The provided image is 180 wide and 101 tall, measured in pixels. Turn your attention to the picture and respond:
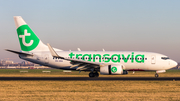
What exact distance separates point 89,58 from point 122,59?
192 inches

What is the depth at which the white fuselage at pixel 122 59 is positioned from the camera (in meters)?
40.1

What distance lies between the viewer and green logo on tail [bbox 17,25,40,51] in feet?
139

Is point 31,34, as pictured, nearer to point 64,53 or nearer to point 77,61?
point 64,53

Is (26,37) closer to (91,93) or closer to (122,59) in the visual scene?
(122,59)

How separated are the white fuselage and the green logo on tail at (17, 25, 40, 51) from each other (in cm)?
175

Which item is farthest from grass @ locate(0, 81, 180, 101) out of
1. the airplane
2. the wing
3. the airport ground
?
the airplane

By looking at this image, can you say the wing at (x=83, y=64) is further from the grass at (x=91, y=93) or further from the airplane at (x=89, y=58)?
the grass at (x=91, y=93)

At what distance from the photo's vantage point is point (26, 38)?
4241 centimetres

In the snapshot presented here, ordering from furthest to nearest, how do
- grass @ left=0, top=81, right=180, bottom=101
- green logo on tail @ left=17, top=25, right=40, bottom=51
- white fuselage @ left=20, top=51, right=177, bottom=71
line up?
1. green logo on tail @ left=17, top=25, right=40, bottom=51
2. white fuselage @ left=20, top=51, right=177, bottom=71
3. grass @ left=0, top=81, right=180, bottom=101

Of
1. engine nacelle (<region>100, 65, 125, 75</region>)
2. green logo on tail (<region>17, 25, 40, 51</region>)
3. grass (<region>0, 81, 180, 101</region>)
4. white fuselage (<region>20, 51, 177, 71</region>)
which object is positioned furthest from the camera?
green logo on tail (<region>17, 25, 40, 51</region>)

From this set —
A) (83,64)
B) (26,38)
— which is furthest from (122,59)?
(26,38)

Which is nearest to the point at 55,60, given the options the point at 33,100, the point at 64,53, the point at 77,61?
the point at 64,53

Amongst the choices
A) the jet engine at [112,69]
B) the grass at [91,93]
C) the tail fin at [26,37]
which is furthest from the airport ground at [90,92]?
the tail fin at [26,37]

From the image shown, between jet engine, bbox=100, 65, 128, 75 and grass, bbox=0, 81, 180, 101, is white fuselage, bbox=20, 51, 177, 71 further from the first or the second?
grass, bbox=0, 81, 180, 101
